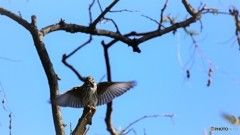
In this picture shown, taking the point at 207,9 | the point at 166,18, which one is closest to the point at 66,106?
the point at 166,18

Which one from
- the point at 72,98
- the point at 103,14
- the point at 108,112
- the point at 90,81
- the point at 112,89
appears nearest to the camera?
the point at 108,112

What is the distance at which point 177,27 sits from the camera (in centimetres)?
409

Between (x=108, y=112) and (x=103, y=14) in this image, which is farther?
(x=103, y=14)

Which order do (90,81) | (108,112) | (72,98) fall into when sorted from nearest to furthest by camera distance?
1. (108,112)
2. (90,81)
3. (72,98)

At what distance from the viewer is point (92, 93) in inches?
179

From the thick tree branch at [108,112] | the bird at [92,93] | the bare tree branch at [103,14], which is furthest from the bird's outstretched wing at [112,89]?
the bare tree branch at [103,14]

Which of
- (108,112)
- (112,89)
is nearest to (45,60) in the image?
(108,112)

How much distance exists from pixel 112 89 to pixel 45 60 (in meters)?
1.23

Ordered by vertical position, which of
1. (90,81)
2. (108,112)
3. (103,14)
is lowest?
(108,112)

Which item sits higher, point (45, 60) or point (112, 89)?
point (45, 60)

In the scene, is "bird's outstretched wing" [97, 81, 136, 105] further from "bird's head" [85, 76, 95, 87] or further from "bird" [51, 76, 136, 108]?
"bird's head" [85, 76, 95, 87]

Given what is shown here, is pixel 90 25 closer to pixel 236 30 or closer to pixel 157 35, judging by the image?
pixel 157 35

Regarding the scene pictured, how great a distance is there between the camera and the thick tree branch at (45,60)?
140 inches

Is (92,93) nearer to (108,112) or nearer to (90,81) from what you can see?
(90,81)
